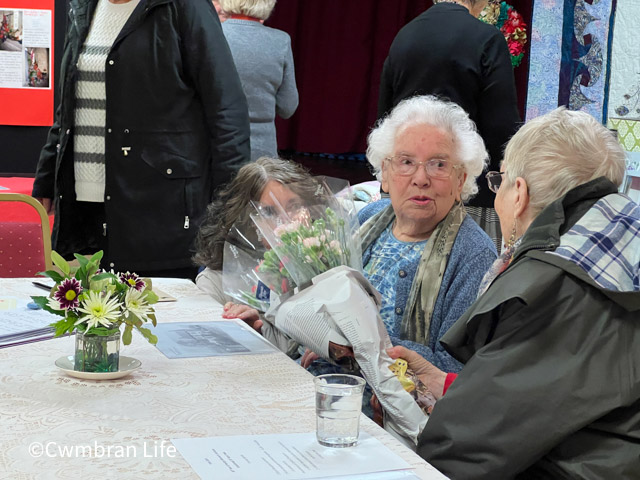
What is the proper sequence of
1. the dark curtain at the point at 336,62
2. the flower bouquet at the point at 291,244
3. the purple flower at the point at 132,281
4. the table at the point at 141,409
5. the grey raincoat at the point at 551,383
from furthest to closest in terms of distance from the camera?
the dark curtain at the point at 336,62 < the flower bouquet at the point at 291,244 < the purple flower at the point at 132,281 < the grey raincoat at the point at 551,383 < the table at the point at 141,409

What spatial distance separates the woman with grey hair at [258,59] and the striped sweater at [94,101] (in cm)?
72

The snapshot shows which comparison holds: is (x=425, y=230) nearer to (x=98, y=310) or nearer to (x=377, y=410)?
(x=377, y=410)

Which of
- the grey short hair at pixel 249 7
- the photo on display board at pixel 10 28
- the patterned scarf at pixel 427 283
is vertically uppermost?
the grey short hair at pixel 249 7

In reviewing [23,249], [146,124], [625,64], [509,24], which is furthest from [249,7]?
[509,24]

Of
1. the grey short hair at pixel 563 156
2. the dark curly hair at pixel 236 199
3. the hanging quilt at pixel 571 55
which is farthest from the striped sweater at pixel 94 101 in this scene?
the hanging quilt at pixel 571 55

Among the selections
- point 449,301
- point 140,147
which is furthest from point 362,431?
point 140,147

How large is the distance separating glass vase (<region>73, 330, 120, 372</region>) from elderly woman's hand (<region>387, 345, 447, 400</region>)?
0.63 m

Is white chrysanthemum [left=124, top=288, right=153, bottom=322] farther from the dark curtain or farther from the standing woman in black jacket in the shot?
the dark curtain

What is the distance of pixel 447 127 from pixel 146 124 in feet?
3.54

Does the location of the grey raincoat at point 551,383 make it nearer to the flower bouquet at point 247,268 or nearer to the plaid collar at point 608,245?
the plaid collar at point 608,245

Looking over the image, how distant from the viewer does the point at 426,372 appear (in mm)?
1867

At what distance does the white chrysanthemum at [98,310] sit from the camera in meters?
1.43

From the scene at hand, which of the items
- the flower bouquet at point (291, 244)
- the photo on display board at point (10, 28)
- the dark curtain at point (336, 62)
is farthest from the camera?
the dark curtain at point (336, 62)

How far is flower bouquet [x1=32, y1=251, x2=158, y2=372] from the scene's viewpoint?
1.44 metres
